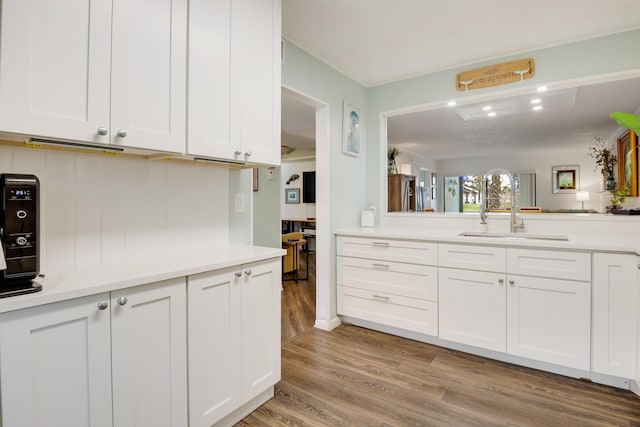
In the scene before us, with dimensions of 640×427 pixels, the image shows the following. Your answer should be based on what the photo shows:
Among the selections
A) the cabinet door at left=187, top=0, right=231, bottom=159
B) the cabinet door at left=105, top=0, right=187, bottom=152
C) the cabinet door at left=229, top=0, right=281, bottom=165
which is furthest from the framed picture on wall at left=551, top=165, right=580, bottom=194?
the cabinet door at left=105, top=0, right=187, bottom=152

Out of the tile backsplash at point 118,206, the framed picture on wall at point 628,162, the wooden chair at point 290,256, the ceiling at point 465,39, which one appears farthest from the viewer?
the wooden chair at point 290,256

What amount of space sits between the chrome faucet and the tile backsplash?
2.22m

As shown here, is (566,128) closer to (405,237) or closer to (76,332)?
(405,237)

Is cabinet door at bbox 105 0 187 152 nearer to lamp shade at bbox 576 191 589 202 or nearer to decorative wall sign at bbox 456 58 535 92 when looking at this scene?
decorative wall sign at bbox 456 58 535 92

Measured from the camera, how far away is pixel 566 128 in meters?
2.82

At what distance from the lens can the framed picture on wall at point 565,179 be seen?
2732mm

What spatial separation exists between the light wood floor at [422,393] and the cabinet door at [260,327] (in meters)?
0.19

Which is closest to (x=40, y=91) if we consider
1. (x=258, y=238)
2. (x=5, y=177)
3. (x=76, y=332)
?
(x=5, y=177)

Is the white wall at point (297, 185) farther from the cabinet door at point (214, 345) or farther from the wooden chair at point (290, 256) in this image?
the cabinet door at point (214, 345)

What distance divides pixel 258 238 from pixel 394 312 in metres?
1.79

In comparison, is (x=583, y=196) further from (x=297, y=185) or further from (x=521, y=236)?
(x=297, y=185)

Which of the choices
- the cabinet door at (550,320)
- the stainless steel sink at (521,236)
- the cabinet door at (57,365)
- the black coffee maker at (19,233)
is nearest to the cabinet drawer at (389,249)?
the stainless steel sink at (521,236)

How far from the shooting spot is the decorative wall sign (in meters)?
2.66

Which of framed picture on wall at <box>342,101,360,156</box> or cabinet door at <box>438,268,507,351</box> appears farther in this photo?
framed picture on wall at <box>342,101,360,156</box>
